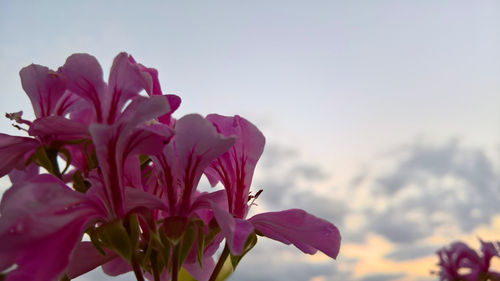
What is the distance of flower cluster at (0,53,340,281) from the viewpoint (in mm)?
1100

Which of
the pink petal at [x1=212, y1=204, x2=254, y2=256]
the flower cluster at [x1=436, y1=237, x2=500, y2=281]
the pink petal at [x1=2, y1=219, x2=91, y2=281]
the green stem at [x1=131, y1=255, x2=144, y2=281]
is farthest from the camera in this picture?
the flower cluster at [x1=436, y1=237, x2=500, y2=281]

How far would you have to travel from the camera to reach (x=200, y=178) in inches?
55.3

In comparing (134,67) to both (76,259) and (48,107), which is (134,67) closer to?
(48,107)

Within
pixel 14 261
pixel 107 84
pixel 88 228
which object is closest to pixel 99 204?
pixel 88 228

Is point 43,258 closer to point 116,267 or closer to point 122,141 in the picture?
point 122,141

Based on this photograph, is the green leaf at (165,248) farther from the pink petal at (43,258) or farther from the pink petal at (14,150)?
the pink petal at (14,150)

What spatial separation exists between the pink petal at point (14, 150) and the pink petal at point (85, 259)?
325 mm

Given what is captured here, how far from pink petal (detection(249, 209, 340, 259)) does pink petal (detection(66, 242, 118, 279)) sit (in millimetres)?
445

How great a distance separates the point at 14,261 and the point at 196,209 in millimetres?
447

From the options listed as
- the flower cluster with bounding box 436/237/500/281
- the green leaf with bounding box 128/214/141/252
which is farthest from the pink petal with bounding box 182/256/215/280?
the flower cluster with bounding box 436/237/500/281

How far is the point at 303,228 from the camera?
4.60 ft

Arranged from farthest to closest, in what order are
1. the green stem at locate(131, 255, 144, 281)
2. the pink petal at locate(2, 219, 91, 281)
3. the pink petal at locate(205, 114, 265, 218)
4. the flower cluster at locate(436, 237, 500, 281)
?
the flower cluster at locate(436, 237, 500, 281) < the pink petal at locate(205, 114, 265, 218) < the green stem at locate(131, 255, 144, 281) < the pink petal at locate(2, 219, 91, 281)

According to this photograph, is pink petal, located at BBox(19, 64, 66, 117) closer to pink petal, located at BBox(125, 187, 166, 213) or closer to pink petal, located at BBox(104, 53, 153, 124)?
pink petal, located at BBox(104, 53, 153, 124)

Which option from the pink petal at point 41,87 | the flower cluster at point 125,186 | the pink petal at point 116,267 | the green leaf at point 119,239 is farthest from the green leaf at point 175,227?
the pink petal at point 41,87
